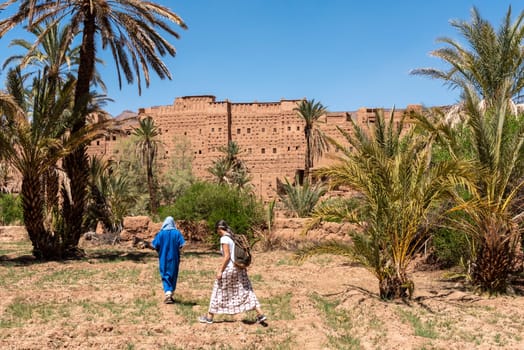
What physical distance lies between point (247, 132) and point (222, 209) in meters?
22.4

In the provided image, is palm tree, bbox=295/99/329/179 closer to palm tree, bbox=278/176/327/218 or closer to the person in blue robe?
palm tree, bbox=278/176/327/218

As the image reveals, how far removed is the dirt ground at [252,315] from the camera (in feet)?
22.7

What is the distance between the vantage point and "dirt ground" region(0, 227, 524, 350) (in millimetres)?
6934

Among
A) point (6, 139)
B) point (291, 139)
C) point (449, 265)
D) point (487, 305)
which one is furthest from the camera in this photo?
point (291, 139)

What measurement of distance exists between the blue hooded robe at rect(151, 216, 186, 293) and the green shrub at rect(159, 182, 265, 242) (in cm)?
969

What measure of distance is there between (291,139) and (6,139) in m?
28.2

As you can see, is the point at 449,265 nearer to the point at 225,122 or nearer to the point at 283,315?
the point at 283,315

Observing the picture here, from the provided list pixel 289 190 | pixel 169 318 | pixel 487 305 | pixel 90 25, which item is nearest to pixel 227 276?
pixel 169 318

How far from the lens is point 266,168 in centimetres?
3997

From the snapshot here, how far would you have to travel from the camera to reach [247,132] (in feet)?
134

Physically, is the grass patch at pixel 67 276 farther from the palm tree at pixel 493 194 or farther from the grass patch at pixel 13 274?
the palm tree at pixel 493 194

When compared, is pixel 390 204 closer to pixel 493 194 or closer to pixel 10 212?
pixel 493 194

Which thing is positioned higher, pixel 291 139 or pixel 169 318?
pixel 291 139

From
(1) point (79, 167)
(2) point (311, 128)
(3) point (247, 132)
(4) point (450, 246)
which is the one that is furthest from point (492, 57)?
(3) point (247, 132)
